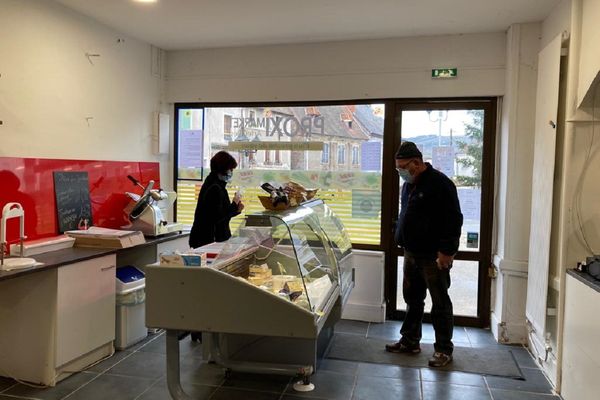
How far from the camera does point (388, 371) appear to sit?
3.59 meters

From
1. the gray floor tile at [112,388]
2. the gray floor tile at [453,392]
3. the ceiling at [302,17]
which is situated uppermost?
the ceiling at [302,17]

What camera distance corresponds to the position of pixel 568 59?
3.31m

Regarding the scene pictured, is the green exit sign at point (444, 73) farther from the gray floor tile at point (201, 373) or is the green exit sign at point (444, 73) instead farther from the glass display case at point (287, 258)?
the gray floor tile at point (201, 373)

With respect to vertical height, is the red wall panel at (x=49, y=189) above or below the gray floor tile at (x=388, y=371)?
above

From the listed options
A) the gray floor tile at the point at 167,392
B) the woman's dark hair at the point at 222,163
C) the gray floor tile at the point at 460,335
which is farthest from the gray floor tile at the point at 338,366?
the woman's dark hair at the point at 222,163

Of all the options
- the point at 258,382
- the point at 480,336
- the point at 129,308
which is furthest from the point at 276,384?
the point at 480,336

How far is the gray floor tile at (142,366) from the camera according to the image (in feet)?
11.5

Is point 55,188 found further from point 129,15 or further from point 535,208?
point 535,208

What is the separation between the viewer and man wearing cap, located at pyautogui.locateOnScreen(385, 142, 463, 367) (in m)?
3.60

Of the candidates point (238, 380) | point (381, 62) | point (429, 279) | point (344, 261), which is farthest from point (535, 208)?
point (238, 380)

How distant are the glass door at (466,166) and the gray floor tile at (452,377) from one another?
122 cm

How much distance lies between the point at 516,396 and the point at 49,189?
3.75 m

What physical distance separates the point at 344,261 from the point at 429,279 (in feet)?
2.23

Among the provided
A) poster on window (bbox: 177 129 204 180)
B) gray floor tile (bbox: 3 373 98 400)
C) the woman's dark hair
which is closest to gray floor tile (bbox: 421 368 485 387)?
the woman's dark hair
